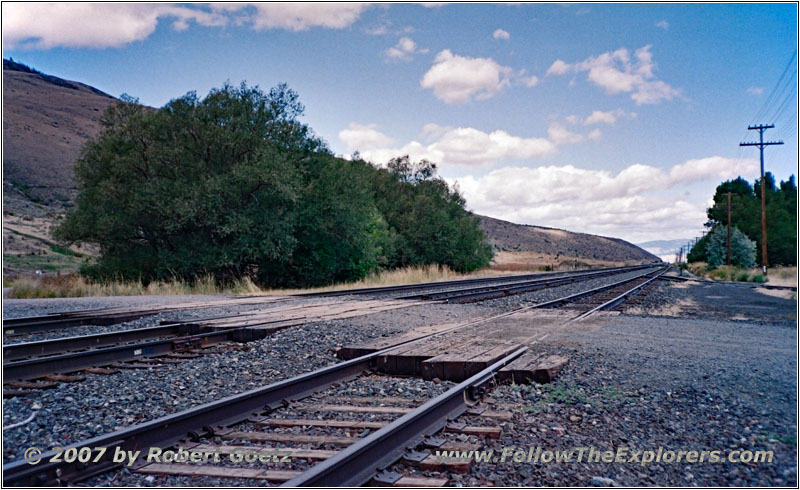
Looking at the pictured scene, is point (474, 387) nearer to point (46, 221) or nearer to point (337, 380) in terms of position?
point (337, 380)

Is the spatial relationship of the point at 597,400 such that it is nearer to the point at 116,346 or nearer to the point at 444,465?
the point at 444,465

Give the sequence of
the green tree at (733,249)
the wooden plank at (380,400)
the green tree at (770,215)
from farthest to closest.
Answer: the green tree at (770,215)
the green tree at (733,249)
the wooden plank at (380,400)

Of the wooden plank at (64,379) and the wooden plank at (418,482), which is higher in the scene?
the wooden plank at (64,379)

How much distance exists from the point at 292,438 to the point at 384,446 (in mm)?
820

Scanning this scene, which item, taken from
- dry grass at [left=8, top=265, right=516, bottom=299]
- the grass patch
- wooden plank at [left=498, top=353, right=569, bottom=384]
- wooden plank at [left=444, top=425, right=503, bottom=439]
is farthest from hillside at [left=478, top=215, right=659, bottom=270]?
wooden plank at [left=444, top=425, right=503, bottom=439]

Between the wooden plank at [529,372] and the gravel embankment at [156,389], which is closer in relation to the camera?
the gravel embankment at [156,389]

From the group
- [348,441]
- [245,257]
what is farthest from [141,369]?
[245,257]

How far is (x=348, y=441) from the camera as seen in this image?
4.31 m

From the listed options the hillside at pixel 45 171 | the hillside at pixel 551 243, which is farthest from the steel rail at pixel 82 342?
the hillside at pixel 551 243

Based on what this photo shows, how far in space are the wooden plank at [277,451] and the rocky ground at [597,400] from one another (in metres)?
0.49

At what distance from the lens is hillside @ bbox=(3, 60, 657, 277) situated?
133 feet

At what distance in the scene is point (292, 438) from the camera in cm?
443

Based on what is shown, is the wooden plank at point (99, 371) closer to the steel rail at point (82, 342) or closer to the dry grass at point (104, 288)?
the steel rail at point (82, 342)

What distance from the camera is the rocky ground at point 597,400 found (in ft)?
13.1
